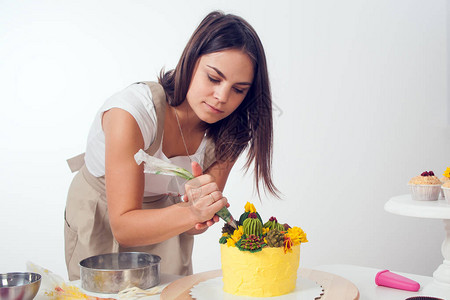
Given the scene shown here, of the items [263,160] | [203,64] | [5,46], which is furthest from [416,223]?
[5,46]

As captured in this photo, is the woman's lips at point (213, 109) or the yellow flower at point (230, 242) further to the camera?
the woman's lips at point (213, 109)

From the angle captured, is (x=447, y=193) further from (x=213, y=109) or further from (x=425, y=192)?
(x=213, y=109)

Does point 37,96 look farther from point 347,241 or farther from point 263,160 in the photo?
point 263,160

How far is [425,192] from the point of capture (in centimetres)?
161

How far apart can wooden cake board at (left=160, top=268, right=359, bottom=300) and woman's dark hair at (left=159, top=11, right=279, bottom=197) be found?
38cm

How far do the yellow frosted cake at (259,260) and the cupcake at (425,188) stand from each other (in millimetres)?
519

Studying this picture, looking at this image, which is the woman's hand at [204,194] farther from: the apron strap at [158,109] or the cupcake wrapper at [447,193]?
the cupcake wrapper at [447,193]

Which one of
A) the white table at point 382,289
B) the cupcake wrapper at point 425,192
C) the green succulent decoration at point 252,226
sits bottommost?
the white table at point 382,289

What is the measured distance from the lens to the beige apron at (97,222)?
1.66 meters

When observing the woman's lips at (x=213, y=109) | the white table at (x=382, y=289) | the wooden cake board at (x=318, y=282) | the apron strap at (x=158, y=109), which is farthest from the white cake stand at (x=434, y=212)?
the apron strap at (x=158, y=109)

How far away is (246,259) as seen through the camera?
49.1 inches

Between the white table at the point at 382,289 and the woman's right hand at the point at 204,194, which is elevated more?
the woman's right hand at the point at 204,194

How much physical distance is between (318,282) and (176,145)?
0.72 m

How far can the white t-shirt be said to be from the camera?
1520 millimetres
